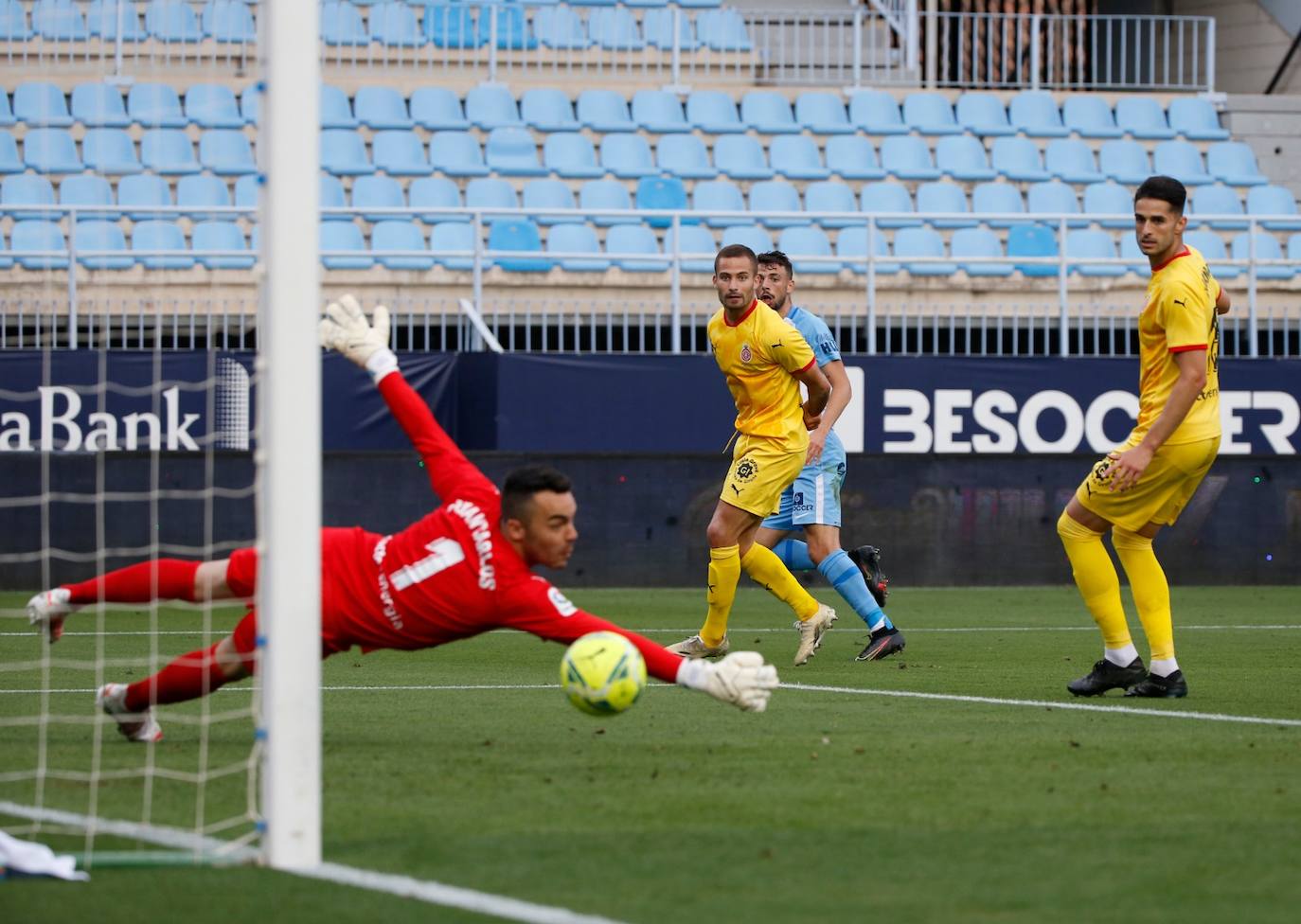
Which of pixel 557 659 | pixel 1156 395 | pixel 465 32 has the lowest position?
pixel 557 659

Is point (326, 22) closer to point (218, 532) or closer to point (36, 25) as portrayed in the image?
point (36, 25)

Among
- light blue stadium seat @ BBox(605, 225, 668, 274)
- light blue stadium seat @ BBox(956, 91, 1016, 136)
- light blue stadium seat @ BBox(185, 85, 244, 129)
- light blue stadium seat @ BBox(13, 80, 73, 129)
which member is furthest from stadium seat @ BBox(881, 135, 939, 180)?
light blue stadium seat @ BBox(13, 80, 73, 129)

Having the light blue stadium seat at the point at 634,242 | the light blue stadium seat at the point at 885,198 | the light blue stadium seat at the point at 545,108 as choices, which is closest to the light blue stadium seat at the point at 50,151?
the light blue stadium seat at the point at 545,108

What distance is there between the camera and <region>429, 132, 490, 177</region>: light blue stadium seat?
69.9ft

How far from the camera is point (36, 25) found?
68.6ft

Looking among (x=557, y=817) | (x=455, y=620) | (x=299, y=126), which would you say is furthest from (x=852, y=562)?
(x=299, y=126)

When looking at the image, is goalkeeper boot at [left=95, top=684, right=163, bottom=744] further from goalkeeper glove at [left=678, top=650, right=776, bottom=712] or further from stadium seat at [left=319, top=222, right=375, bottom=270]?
stadium seat at [left=319, top=222, right=375, bottom=270]

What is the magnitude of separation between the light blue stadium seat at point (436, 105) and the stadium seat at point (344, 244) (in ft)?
9.18

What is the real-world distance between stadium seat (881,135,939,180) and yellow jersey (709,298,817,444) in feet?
42.1

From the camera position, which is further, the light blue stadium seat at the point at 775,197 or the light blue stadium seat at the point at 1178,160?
the light blue stadium seat at the point at 1178,160

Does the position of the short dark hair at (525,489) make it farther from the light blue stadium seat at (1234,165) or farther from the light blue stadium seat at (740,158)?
the light blue stadium seat at (1234,165)

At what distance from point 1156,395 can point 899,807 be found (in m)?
3.43

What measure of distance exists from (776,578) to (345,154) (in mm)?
12272

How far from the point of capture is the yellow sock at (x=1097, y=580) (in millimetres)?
8336
